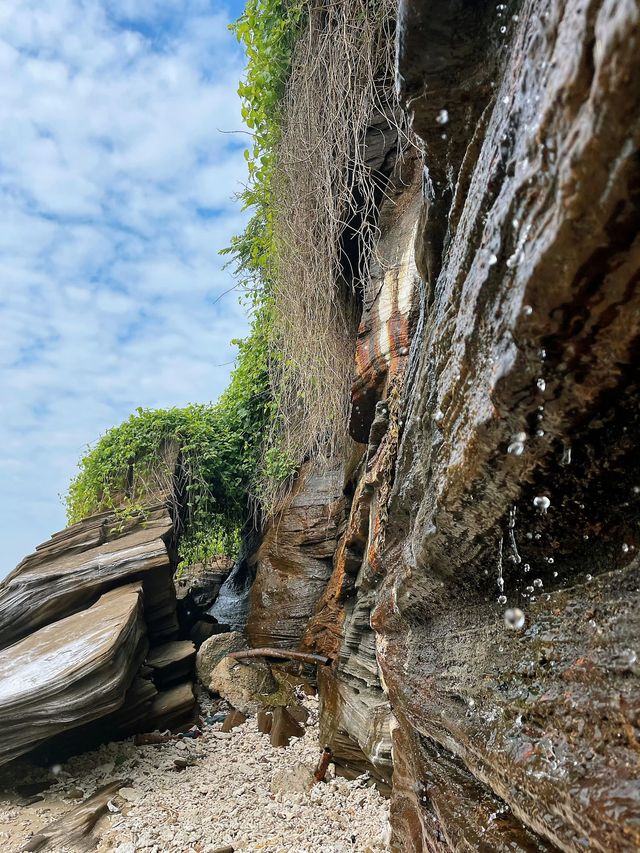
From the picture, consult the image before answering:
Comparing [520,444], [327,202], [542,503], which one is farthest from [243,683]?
[520,444]

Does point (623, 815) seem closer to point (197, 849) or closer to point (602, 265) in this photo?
point (602, 265)

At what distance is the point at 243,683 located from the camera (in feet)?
18.0

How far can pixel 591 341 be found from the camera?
1005 mm

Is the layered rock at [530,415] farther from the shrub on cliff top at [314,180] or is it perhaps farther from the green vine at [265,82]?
the green vine at [265,82]

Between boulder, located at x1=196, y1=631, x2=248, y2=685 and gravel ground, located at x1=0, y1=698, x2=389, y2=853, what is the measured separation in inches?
32.2

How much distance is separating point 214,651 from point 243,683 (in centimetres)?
54

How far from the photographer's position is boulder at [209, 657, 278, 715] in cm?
534

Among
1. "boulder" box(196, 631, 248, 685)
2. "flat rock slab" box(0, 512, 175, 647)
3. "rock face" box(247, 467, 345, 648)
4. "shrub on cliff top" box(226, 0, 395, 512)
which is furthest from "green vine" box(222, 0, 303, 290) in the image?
"boulder" box(196, 631, 248, 685)

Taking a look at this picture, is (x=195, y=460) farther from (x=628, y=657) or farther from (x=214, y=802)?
(x=628, y=657)

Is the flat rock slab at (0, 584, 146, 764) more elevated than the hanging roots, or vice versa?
the hanging roots

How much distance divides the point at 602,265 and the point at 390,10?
3523mm

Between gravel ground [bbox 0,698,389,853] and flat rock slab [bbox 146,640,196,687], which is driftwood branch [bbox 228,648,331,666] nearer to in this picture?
flat rock slab [bbox 146,640,196,687]

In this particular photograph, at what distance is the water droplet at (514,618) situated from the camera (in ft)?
5.17

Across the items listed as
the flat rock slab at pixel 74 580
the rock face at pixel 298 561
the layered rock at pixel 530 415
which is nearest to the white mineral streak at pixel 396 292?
the layered rock at pixel 530 415
